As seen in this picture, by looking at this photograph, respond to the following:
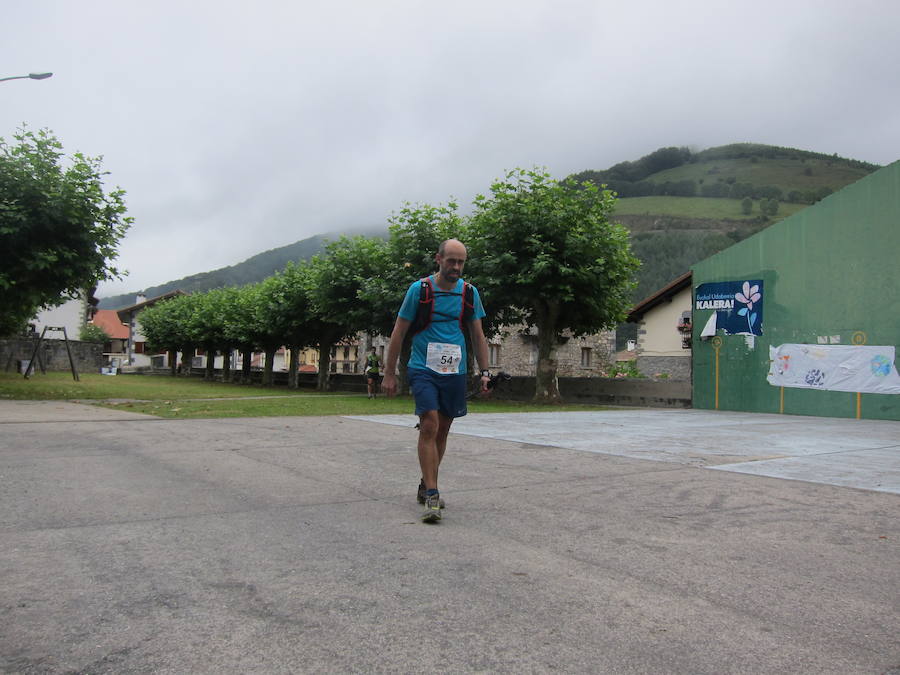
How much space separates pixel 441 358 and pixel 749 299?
57.4 ft

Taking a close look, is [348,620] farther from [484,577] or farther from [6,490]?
[6,490]

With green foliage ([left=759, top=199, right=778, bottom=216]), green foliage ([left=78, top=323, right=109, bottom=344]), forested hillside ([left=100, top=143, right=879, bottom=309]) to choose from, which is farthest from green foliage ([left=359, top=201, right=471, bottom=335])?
green foliage ([left=759, top=199, right=778, bottom=216])

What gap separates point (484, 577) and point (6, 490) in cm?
381

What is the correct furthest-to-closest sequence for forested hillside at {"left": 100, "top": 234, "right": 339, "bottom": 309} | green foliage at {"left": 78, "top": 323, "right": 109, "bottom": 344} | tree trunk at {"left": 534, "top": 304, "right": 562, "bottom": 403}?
forested hillside at {"left": 100, "top": 234, "right": 339, "bottom": 309}, green foliage at {"left": 78, "top": 323, "right": 109, "bottom": 344}, tree trunk at {"left": 534, "top": 304, "right": 562, "bottom": 403}

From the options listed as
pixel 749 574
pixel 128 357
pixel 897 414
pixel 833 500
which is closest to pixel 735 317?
pixel 897 414

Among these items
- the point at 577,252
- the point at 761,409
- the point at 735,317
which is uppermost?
the point at 577,252

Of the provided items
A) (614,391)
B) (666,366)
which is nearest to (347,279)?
(614,391)

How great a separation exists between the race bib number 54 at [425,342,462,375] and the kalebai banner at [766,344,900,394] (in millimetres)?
16455

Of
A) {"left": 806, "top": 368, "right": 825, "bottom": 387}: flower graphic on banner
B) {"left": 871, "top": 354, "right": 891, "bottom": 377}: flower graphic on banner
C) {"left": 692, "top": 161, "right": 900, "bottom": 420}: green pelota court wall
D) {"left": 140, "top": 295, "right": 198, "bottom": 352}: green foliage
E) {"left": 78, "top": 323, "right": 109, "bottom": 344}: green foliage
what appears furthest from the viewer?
{"left": 78, "top": 323, "right": 109, "bottom": 344}: green foliage

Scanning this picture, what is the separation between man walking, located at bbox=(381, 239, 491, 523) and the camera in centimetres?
458

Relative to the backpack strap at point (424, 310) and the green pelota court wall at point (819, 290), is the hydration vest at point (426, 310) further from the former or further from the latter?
the green pelota court wall at point (819, 290)

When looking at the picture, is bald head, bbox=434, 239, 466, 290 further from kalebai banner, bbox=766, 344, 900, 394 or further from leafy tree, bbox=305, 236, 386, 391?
leafy tree, bbox=305, 236, 386, 391

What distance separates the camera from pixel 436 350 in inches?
183

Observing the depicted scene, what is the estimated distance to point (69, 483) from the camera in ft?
17.3
